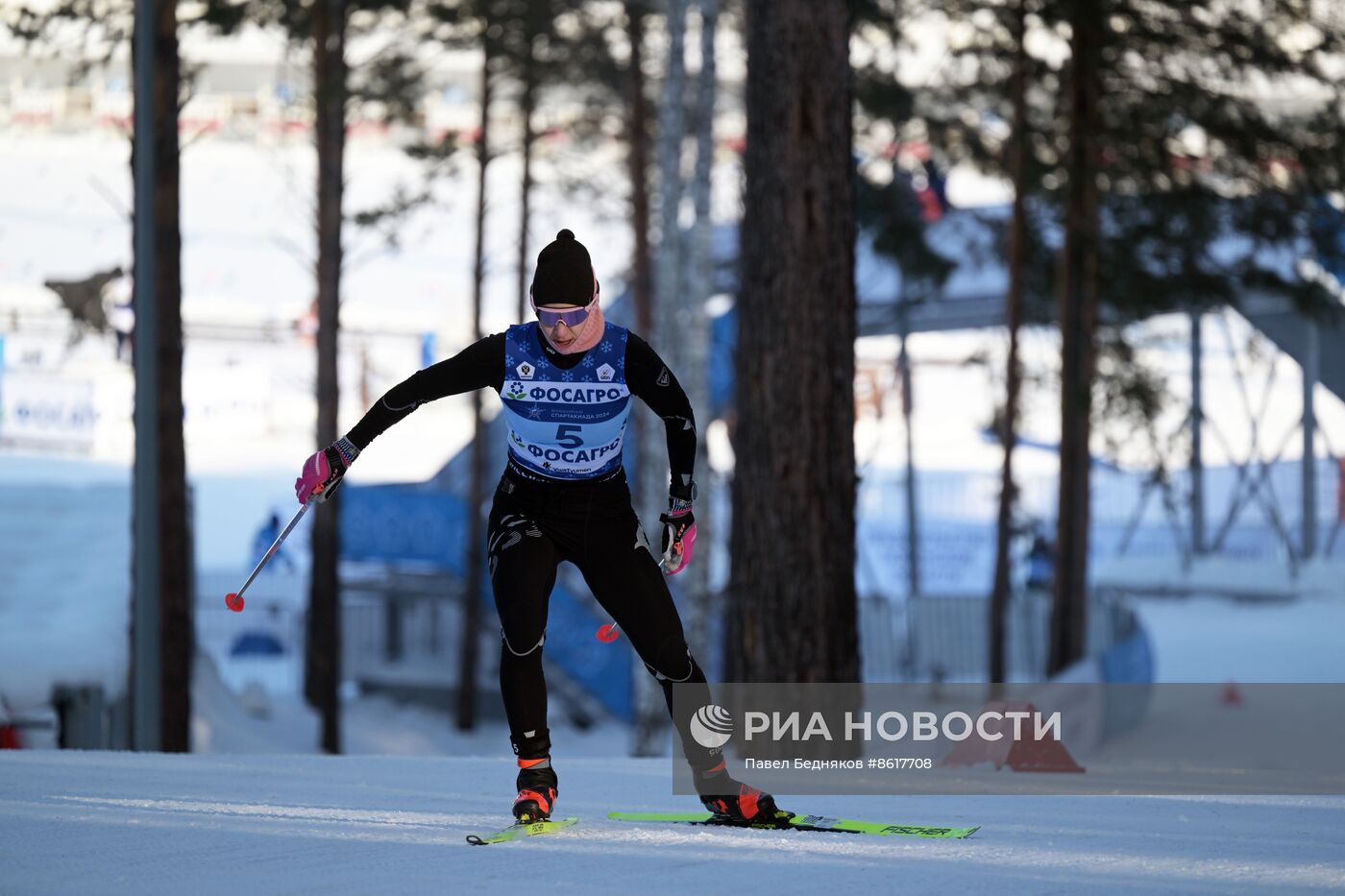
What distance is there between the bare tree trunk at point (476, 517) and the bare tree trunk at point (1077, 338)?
25.5ft

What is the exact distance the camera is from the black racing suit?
5.30m

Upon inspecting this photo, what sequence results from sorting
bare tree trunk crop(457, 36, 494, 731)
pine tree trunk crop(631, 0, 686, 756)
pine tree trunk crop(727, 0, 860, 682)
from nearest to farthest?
1. pine tree trunk crop(727, 0, 860, 682)
2. pine tree trunk crop(631, 0, 686, 756)
3. bare tree trunk crop(457, 36, 494, 731)

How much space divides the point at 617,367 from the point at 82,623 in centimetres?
1156

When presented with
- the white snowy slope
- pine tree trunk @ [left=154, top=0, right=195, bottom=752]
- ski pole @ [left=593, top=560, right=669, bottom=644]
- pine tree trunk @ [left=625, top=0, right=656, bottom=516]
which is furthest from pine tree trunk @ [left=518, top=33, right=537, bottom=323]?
ski pole @ [left=593, top=560, right=669, bottom=644]

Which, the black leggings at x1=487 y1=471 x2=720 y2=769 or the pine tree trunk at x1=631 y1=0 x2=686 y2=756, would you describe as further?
the pine tree trunk at x1=631 y1=0 x2=686 y2=756

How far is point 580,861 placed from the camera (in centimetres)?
486

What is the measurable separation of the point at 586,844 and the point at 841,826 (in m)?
0.83

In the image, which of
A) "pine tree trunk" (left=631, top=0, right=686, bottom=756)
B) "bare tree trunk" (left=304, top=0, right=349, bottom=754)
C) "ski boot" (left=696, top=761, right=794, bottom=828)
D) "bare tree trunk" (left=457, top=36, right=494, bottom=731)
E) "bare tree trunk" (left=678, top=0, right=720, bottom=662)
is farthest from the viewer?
"bare tree trunk" (left=457, top=36, right=494, bottom=731)

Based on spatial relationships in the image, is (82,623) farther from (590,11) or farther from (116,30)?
(590,11)

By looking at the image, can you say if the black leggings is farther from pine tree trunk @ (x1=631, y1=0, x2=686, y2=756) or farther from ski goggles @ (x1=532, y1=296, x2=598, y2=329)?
pine tree trunk @ (x1=631, y1=0, x2=686, y2=756)

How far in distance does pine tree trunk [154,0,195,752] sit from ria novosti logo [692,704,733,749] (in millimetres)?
8617

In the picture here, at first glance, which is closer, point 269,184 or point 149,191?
point 149,191

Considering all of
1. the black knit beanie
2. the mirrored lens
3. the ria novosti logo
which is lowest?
the ria novosti logo

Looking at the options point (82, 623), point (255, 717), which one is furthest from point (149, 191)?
point (255, 717)
